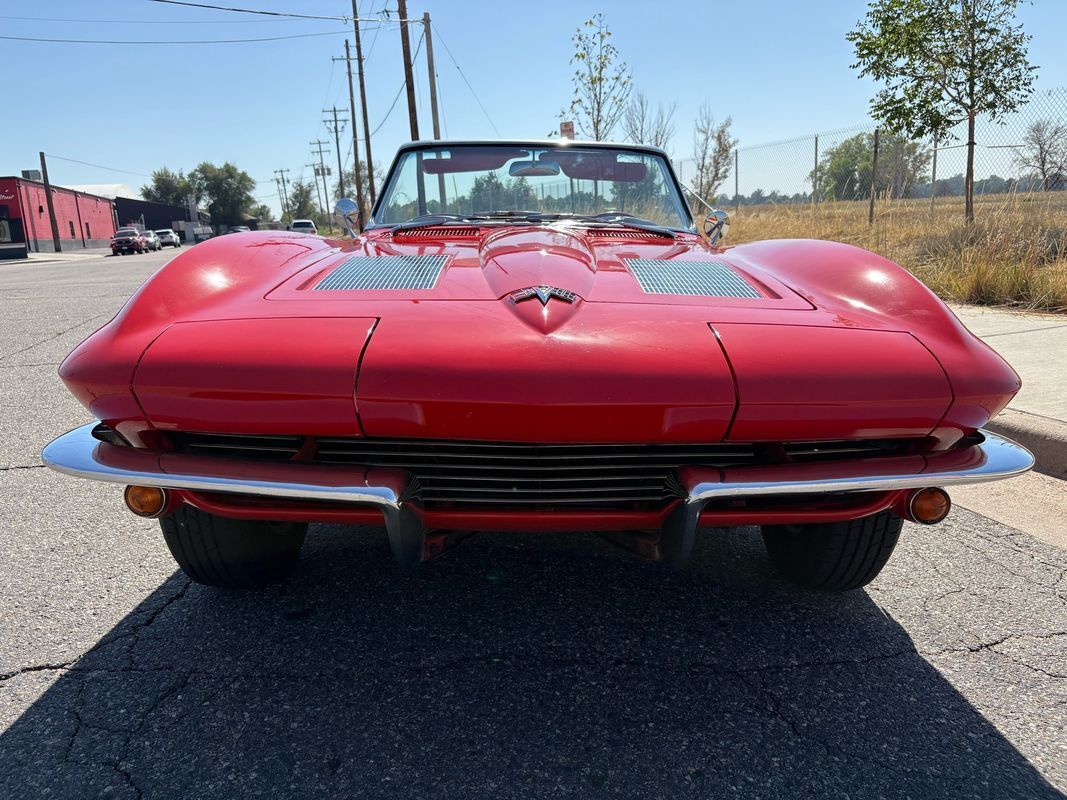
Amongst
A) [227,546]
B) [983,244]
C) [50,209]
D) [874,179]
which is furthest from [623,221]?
[50,209]

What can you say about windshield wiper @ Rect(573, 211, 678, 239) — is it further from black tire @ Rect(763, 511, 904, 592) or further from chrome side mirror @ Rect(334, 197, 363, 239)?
black tire @ Rect(763, 511, 904, 592)

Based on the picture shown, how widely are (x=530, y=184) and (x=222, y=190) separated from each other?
293ft

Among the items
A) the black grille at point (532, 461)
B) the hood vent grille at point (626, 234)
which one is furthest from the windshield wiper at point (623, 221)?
the black grille at point (532, 461)

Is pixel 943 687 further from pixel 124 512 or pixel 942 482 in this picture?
pixel 124 512

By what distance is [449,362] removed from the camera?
156 centimetres

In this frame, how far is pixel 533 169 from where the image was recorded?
11.5 feet

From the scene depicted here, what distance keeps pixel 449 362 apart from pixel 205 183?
9173 cm

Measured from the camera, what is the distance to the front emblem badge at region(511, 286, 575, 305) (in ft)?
5.80

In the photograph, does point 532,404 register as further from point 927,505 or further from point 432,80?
point 432,80

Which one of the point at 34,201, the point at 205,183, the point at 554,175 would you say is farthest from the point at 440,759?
the point at 205,183

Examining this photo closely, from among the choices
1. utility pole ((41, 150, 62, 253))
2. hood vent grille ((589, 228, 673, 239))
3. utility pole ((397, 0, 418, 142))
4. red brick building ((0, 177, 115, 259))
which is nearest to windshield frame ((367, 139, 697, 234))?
hood vent grille ((589, 228, 673, 239))

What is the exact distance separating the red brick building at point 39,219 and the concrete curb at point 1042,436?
39.6 m

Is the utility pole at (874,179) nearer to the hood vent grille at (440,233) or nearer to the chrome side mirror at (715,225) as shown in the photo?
the chrome side mirror at (715,225)

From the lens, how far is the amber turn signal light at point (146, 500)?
5.92 feet
